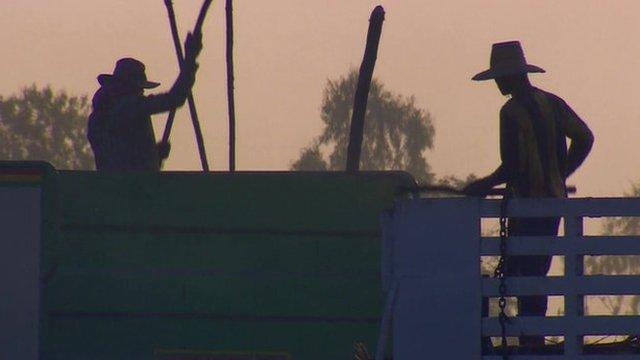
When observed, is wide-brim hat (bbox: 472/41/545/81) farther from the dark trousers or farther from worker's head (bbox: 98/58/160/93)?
worker's head (bbox: 98/58/160/93)

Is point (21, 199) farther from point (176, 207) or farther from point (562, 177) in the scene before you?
point (562, 177)

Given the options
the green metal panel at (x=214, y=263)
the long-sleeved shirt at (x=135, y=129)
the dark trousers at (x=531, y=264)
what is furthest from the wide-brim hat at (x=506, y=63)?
the long-sleeved shirt at (x=135, y=129)

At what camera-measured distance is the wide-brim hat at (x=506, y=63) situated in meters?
7.93

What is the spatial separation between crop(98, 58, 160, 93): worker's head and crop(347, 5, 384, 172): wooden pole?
1325 millimetres

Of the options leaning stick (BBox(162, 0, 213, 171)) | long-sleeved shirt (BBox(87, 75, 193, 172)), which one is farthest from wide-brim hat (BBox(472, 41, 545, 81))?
leaning stick (BBox(162, 0, 213, 171))

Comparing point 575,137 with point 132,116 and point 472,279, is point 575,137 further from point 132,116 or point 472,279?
point 132,116

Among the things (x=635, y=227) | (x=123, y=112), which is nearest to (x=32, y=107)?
(x=635, y=227)

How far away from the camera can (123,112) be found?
9227mm

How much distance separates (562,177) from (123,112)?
261cm

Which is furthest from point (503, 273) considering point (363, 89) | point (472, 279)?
point (363, 89)

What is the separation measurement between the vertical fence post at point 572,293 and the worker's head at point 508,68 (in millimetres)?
1461

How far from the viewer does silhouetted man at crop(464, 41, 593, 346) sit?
7285 mm

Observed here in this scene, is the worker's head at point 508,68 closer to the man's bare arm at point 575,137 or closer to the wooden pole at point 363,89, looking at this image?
the man's bare arm at point 575,137

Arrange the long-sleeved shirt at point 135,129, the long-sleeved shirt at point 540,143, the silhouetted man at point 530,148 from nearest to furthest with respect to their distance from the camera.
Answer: the silhouetted man at point 530,148
the long-sleeved shirt at point 540,143
the long-sleeved shirt at point 135,129
